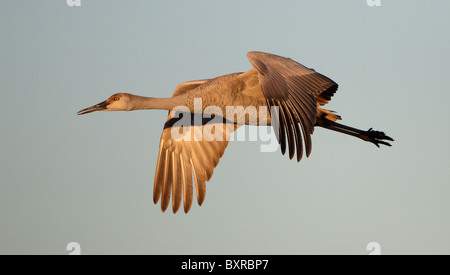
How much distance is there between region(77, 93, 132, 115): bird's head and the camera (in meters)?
10.7

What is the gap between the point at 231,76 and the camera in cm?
1064

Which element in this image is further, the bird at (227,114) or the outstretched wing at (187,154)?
the outstretched wing at (187,154)

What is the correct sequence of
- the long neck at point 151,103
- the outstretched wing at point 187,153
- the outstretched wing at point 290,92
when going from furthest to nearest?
the outstretched wing at point 187,153, the long neck at point 151,103, the outstretched wing at point 290,92

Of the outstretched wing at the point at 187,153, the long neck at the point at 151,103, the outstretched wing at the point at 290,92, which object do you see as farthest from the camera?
the outstretched wing at the point at 187,153

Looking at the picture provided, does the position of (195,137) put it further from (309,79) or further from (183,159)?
(309,79)

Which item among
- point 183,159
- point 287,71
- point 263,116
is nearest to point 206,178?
point 183,159

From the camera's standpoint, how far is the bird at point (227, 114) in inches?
363

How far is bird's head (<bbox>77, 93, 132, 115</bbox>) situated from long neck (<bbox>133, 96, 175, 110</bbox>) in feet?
0.34

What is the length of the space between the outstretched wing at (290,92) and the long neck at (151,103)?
1485 millimetres

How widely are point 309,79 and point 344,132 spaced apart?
2370 mm

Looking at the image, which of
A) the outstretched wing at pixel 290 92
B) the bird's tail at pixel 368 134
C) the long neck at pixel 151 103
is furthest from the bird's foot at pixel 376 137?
the long neck at pixel 151 103

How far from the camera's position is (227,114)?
1053 cm

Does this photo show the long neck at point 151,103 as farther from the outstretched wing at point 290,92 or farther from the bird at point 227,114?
the outstretched wing at point 290,92

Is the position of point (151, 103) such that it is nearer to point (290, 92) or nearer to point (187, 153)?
point (187, 153)
